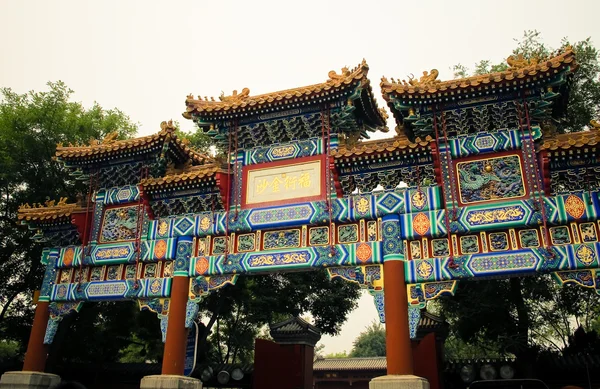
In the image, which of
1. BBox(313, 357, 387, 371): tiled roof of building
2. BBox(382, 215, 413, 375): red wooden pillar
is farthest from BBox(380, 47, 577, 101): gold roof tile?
BBox(313, 357, 387, 371): tiled roof of building

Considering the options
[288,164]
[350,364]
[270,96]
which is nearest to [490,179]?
[288,164]

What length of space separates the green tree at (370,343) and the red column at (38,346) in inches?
1772

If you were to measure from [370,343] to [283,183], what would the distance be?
4762 centimetres

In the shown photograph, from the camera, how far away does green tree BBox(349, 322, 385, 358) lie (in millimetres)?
53125

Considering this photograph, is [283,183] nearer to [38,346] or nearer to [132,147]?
[132,147]

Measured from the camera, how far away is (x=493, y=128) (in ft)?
32.1

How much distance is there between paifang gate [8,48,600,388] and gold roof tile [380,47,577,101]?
36mm

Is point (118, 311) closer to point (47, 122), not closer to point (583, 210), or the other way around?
point (47, 122)

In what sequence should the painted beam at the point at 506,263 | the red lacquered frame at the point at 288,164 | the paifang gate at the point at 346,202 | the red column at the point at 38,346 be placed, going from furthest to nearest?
the red column at the point at 38,346 → the red lacquered frame at the point at 288,164 → the paifang gate at the point at 346,202 → the painted beam at the point at 506,263

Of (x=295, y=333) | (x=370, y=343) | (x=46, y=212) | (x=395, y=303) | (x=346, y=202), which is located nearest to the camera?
(x=395, y=303)

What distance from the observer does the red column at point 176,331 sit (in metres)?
10.1

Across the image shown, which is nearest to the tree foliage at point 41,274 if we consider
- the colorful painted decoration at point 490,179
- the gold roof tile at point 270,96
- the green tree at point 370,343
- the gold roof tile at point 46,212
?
the gold roof tile at point 46,212

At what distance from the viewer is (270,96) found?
10.8 metres

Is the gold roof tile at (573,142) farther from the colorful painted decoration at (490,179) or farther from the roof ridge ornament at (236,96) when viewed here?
the roof ridge ornament at (236,96)
